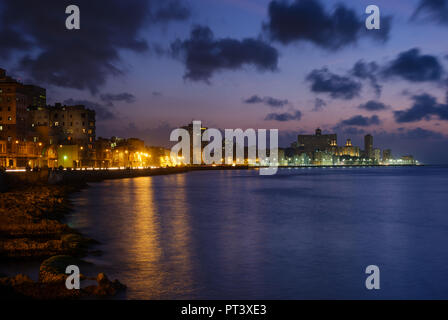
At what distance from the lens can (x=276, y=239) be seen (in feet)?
75.7

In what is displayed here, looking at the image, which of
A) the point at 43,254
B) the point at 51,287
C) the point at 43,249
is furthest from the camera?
the point at 43,249

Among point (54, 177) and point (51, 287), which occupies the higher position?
point (54, 177)

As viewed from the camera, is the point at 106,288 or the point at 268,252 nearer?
the point at 106,288

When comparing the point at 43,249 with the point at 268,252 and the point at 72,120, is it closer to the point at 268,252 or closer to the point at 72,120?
the point at 268,252

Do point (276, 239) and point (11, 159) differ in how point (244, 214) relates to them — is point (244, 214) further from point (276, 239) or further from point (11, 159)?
point (11, 159)

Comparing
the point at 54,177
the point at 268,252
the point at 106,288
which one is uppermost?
the point at 54,177

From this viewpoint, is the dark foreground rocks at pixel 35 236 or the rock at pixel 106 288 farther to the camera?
the dark foreground rocks at pixel 35 236

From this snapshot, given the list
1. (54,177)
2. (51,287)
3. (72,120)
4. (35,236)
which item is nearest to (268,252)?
(51,287)

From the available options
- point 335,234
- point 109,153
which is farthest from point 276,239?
point 109,153

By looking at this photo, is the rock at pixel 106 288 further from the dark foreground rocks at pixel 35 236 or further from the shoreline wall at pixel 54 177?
the shoreline wall at pixel 54 177

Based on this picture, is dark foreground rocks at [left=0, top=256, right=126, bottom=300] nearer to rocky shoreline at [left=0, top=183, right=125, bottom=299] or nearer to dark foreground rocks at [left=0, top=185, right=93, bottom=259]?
rocky shoreline at [left=0, top=183, right=125, bottom=299]

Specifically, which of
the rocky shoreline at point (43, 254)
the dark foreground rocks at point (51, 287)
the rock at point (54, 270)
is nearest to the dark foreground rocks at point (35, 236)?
the rocky shoreline at point (43, 254)

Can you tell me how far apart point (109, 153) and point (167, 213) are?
10234 centimetres

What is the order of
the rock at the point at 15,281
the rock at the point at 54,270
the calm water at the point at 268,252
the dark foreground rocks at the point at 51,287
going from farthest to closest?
the calm water at the point at 268,252 → the rock at the point at 54,270 → the rock at the point at 15,281 → the dark foreground rocks at the point at 51,287
